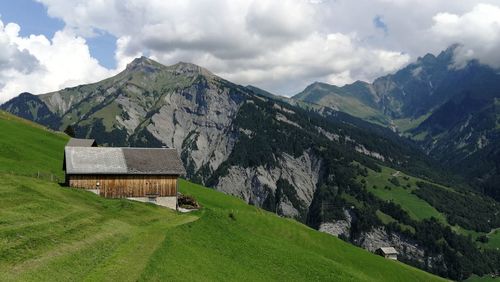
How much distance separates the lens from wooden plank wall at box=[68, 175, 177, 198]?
6871cm

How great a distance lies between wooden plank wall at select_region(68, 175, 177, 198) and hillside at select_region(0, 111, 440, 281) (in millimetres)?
8013

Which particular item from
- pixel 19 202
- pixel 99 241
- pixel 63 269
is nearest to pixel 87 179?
pixel 19 202

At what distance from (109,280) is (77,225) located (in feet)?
40.2

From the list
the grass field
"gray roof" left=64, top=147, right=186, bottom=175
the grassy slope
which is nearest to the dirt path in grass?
the grass field

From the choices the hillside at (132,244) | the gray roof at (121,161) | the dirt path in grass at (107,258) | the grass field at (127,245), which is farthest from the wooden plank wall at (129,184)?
the dirt path in grass at (107,258)

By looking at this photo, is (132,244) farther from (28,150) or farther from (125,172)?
(28,150)

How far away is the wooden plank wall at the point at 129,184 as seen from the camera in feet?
225

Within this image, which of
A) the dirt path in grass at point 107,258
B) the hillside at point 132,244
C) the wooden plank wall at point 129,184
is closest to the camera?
the dirt path in grass at point 107,258

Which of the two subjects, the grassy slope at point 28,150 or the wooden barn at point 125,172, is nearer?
the wooden barn at point 125,172

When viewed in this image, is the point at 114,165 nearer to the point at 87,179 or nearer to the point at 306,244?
the point at 87,179

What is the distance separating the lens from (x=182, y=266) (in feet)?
129

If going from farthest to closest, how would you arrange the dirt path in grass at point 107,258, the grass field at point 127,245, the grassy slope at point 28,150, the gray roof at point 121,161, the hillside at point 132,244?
the grassy slope at point 28,150 → the gray roof at point 121,161 → the hillside at point 132,244 → the grass field at point 127,245 → the dirt path in grass at point 107,258

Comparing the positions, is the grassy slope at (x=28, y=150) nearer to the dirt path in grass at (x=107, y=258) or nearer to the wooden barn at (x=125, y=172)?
the wooden barn at (x=125, y=172)

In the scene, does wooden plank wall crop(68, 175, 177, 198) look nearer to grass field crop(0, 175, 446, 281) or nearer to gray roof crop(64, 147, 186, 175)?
gray roof crop(64, 147, 186, 175)
